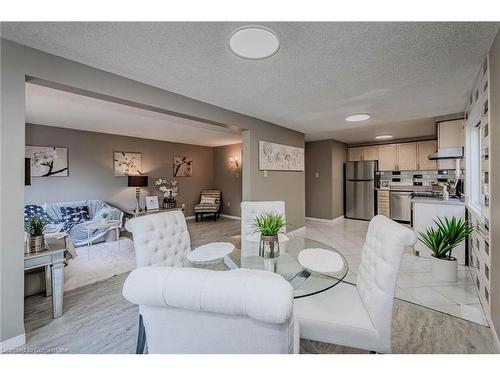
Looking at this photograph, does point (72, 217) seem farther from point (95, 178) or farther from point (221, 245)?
point (221, 245)

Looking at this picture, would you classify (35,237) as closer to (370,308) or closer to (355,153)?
(370,308)

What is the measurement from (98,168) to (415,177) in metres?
7.78

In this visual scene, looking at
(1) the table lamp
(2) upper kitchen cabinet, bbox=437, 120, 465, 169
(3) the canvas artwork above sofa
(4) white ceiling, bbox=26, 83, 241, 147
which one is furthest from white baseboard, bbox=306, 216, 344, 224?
(3) the canvas artwork above sofa

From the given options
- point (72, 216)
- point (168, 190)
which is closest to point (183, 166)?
point (168, 190)

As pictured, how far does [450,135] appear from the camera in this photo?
11.6ft

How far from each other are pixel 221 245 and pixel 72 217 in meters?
3.68

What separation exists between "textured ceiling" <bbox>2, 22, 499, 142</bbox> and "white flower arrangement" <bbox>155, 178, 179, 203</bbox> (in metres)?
3.92

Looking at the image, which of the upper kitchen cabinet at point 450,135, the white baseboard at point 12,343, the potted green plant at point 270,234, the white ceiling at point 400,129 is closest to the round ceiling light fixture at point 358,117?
the white ceiling at point 400,129

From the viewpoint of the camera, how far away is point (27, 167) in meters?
1.75

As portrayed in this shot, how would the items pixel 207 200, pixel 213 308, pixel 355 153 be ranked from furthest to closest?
pixel 207 200, pixel 355 153, pixel 213 308

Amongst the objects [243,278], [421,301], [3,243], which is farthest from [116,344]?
[421,301]

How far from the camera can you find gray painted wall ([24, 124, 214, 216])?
452 centimetres

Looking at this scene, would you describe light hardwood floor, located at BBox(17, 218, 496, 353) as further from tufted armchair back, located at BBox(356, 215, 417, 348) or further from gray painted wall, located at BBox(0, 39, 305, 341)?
tufted armchair back, located at BBox(356, 215, 417, 348)

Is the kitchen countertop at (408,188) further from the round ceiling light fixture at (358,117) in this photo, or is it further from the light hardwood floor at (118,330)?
the light hardwood floor at (118,330)
